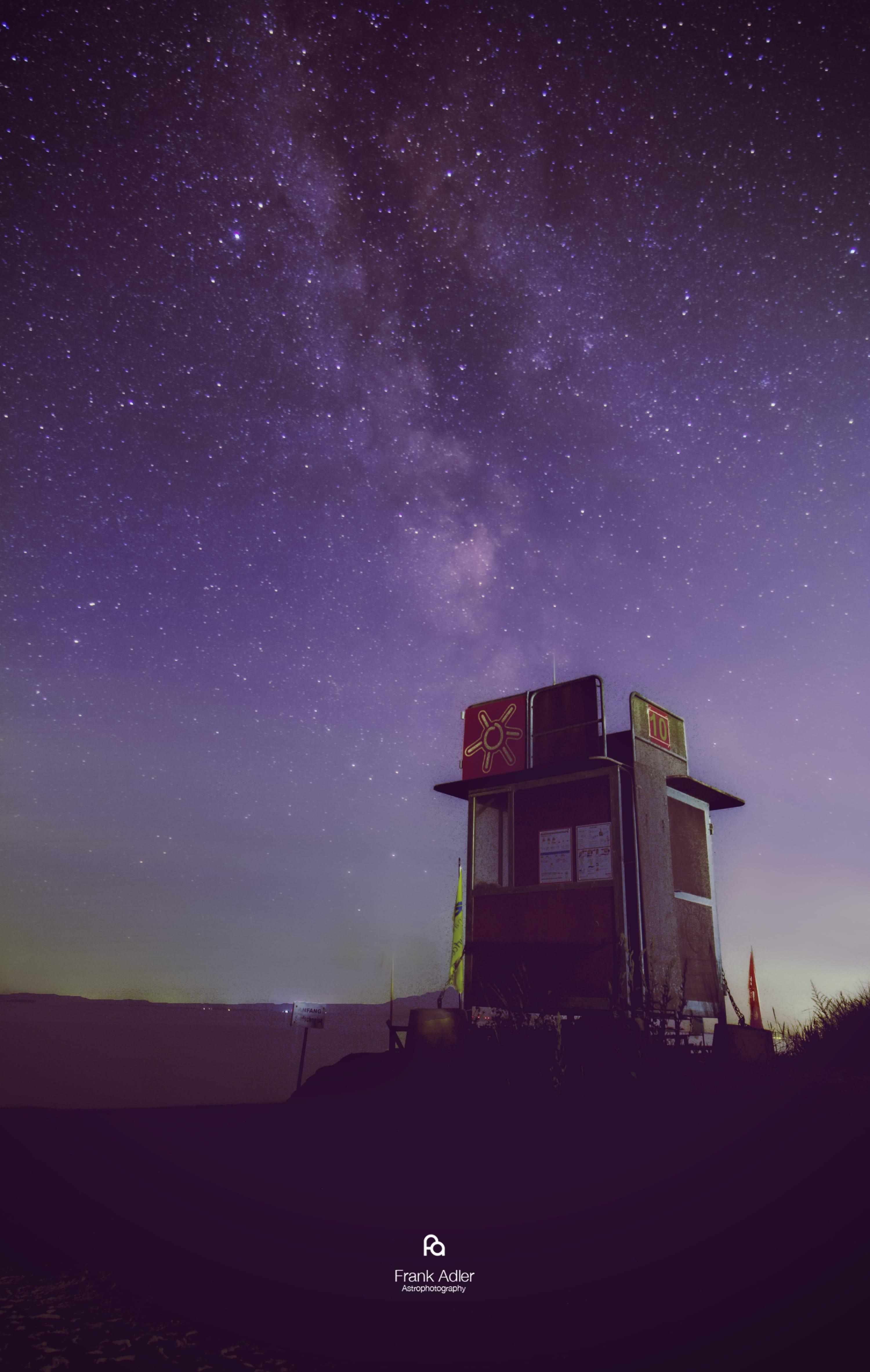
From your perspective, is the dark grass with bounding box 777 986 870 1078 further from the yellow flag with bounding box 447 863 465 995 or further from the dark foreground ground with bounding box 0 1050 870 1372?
the yellow flag with bounding box 447 863 465 995

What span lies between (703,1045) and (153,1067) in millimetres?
68281

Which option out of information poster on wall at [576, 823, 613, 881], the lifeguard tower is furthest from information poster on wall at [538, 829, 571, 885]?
information poster on wall at [576, 823, 613, 881]

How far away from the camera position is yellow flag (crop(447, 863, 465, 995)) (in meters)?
13.3

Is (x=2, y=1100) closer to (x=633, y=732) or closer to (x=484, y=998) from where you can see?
(x=484, y=998)

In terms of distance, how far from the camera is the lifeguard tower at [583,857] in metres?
10.3

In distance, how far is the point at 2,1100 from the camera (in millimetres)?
30453

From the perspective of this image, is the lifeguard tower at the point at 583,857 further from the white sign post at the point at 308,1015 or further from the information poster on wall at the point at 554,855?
the white sign post at the point at 308,1015

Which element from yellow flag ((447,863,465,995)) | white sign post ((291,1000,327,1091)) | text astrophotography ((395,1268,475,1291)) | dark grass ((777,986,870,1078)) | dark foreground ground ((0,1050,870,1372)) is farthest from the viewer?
white sign post ((291,1000,327,1091))

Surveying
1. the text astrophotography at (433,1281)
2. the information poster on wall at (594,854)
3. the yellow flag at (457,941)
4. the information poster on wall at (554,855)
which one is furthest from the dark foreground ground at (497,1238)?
the yellow flag at (457,941)

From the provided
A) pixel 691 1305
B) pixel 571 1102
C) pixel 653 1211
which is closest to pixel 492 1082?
pixel 571 1102

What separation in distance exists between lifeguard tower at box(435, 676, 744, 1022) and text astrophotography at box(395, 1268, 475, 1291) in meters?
5.06

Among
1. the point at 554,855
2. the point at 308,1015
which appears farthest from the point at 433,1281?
the point at 308,1015

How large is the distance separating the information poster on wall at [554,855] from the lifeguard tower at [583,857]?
0.8 inches

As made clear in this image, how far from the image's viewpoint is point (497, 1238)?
5.09 meters
